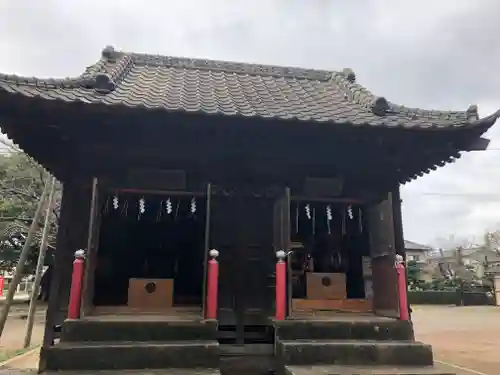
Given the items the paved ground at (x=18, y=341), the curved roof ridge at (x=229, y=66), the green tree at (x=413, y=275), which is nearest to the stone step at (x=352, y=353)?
the paved ground at (x=18, y=341)

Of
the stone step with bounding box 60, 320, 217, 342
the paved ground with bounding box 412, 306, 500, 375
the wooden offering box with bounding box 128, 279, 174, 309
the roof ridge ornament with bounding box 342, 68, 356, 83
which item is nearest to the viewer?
the stone step with bounding box 60, 320, 217, 342

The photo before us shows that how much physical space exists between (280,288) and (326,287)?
87.4 inches

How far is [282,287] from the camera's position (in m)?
5.43

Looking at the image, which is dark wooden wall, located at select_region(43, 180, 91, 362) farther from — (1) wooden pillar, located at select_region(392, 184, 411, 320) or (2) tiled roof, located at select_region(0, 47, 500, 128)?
(1) wooden pillar, located at select_region(392, 184, 411, 320)

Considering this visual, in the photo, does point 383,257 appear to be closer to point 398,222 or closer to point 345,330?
point 398,222

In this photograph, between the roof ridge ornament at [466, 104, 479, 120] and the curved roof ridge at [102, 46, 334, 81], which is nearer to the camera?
the roof ridge ornament at [466, 104, 479, 120]

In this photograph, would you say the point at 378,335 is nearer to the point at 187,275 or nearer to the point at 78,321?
the point at 78,321

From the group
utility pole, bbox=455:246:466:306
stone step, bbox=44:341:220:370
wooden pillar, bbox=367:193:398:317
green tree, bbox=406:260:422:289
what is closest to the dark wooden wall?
stone step, bbox=44:341:220:370

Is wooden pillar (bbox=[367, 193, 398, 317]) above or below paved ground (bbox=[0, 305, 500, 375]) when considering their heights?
above

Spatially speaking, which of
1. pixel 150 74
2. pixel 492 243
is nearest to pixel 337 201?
pixel 150 74

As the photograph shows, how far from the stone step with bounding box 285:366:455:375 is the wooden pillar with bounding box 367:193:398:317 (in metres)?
0.88

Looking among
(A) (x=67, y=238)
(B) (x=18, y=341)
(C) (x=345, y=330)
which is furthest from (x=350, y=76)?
(B) (x=18, y=341)

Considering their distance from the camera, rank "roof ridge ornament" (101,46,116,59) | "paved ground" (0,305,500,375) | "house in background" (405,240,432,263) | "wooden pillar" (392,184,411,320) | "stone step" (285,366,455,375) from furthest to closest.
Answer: "house in background" (405,240,432,263), "paved ground" (0,305,500,375), "roof ridge ornament" (101,46,116,59), "wooden pillar" (392,184,411,320), "stone step" (285,366,455,375)

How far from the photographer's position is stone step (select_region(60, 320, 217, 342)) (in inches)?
198
